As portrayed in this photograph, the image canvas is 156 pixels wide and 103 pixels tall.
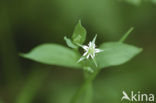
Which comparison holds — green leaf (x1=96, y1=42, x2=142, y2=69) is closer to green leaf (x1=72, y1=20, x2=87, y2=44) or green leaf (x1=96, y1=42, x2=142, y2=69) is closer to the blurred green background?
green leaf (x1=72, y1=20, x2=87, y2=44)

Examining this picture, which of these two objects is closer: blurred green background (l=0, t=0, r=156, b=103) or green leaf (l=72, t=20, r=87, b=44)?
green leaf (l=72, t=20, r=87, b=44)

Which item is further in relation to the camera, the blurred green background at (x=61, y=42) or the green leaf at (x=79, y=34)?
the blurred green background at (x=61, y=42)

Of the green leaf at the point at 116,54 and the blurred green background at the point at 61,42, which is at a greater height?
the blurred green background at the point at 61,42

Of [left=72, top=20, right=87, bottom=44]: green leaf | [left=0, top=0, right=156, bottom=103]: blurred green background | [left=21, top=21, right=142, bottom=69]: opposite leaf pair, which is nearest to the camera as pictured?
[left=72, top=20, right=87, bottom=44]: green leaf

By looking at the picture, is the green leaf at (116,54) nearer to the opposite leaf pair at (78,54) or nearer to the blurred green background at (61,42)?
the opposite leaf pair at (78,54)

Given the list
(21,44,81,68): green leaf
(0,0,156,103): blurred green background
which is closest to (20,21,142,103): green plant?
(21,44,81,68): green leaf

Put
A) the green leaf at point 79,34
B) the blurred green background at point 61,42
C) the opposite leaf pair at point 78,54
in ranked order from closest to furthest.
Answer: the green leaf at point 79,34 → the opposite leaf pair at point 78,54 → the blurred green background at point 61,42

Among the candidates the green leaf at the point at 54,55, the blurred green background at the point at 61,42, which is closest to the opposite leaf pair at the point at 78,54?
the green leaf at the point at 54,55
